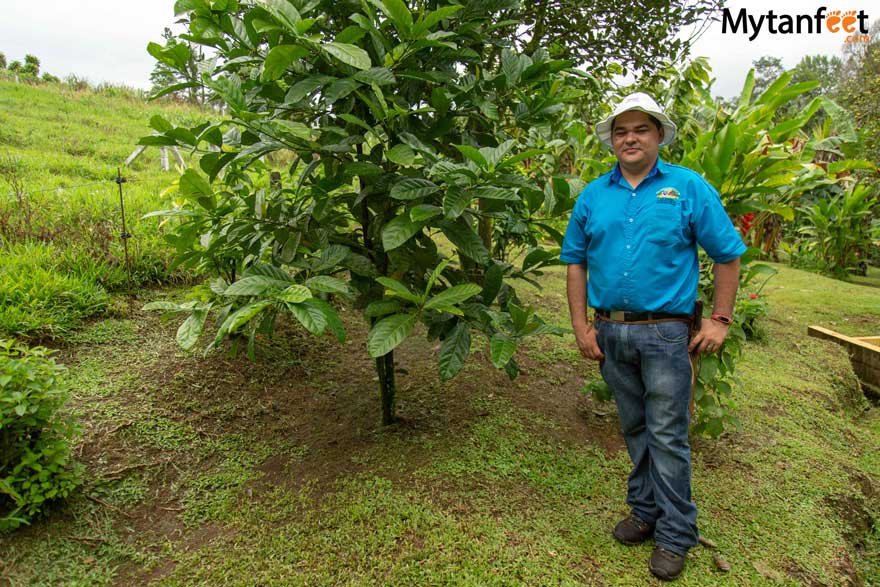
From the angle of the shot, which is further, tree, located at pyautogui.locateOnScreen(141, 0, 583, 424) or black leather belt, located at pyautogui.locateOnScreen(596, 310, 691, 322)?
black leather belt, located at pyautogui.locateOnScreen(596, 310, 691, 322)

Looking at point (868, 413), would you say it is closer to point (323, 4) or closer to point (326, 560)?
point (326, 560)

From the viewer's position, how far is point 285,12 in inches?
57.9

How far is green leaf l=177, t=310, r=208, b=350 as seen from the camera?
169 centimetres

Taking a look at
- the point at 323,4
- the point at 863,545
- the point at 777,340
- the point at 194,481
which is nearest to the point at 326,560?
the point at 194,481

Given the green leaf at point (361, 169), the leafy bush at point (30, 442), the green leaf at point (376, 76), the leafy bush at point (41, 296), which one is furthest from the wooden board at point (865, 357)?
the leafy bush at point (41, 296)

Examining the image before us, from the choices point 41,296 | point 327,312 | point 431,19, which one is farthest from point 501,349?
point 41,296

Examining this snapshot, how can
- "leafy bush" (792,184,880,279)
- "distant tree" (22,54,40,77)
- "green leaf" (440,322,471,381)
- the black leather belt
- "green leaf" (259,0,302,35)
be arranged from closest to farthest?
1. "green leaf" (259,0,302,35)
2. the black leather belt
3. "green leaf" (440,322,471,381)
4. "leafy bush" (792,184,880,279)
5. "distant tree" (22,54,40,77)

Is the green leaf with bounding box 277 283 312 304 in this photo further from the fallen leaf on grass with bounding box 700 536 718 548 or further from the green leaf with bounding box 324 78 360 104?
the fallen leaf on grass with bounding box 700 536 718 548

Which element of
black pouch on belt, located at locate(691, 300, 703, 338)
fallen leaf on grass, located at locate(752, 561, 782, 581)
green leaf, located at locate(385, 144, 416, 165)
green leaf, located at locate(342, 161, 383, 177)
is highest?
green leaf, located at locate(385, 144, 416, 165)

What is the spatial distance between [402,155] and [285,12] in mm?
514

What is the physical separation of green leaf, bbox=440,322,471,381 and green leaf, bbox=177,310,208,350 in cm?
82

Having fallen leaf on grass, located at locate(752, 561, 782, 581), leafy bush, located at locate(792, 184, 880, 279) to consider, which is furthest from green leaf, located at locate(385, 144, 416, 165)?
leafy bush, located at locate(792, 184, 880, 279)

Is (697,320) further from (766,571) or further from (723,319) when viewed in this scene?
(766,571)

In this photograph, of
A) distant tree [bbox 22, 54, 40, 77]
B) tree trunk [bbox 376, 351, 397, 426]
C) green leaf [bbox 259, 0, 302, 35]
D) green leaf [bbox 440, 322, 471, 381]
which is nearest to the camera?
green leaf [bbox 259, 0, 302, 35]
